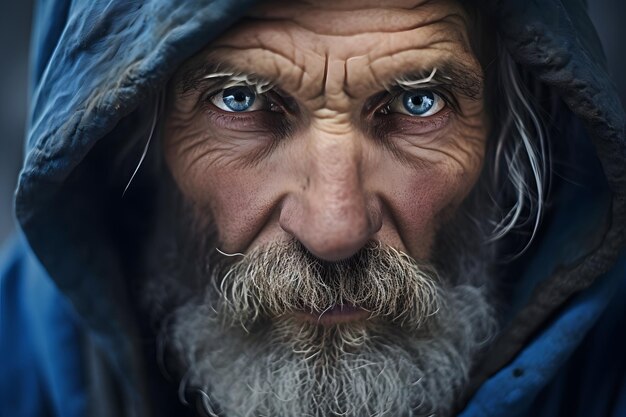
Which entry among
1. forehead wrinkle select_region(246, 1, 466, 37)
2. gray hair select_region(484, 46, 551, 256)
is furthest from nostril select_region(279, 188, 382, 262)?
gray hair select_region(484, 46, 551, 256)

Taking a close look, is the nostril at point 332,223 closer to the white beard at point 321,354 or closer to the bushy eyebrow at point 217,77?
the white beard at point 321,354

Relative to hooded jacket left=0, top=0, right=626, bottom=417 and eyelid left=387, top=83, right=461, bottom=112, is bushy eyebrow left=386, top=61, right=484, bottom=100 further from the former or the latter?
hooded jacket left=0, top=0, right=626, bottom=417

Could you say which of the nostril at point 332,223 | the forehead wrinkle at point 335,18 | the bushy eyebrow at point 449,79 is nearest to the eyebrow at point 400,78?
the bushy eyebrow at point 449,79

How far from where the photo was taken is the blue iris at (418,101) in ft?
6.07

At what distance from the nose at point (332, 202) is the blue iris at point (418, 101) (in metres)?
0.18

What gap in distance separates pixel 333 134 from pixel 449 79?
0.29 metres

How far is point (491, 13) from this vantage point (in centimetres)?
173

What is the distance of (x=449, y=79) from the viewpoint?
182 cm

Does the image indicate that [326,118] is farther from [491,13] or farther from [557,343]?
[557,343]

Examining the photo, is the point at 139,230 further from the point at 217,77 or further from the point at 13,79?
the point at 13,79

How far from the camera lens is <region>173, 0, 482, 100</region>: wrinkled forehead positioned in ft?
5.60

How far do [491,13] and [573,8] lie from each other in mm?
249

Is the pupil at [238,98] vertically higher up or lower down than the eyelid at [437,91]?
lower down

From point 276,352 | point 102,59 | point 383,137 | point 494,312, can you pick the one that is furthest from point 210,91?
point 494,312
